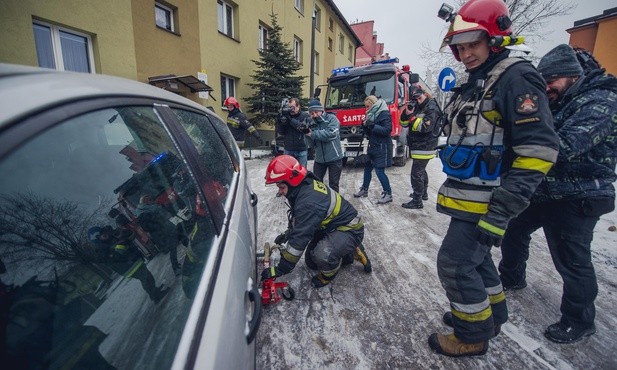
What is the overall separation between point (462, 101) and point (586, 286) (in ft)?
4.68

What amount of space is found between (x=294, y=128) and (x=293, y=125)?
8 cm

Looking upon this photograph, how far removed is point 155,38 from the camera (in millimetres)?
7266

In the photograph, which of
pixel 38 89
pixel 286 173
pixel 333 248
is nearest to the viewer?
pixel 38 89

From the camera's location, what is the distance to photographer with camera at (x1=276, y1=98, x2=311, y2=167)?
497 cm

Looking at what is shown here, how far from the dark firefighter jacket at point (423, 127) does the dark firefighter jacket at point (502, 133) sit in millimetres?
2673

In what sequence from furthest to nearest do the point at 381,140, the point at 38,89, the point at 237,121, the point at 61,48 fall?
the point at 237,121 < the point at 61,48 < the point at 381,140 < the point at 38,89

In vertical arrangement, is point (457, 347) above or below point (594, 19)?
below

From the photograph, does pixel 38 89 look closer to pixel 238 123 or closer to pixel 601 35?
pixel 238 123

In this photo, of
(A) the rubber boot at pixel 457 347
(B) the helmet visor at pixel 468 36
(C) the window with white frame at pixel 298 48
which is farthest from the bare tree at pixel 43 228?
(C) the window with white frame at pixel 298 48

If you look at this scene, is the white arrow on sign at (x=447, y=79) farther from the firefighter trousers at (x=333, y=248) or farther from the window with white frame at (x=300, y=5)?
the window with white frame at (x=300, y=5)

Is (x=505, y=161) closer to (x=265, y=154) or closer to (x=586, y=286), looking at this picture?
(x=586, y=286)

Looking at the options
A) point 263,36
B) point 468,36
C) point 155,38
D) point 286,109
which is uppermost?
point 263,36

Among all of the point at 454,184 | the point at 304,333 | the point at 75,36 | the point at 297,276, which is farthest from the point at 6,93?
the point at 75,36

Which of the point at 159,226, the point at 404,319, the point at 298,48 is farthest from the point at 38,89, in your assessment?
the point at 298,48
